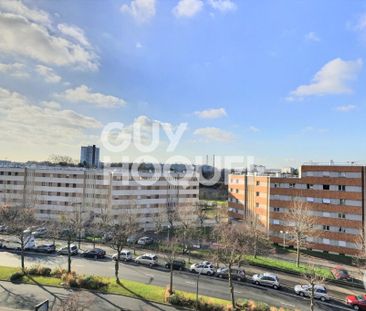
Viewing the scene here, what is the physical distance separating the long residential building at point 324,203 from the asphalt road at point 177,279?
67.4 ft

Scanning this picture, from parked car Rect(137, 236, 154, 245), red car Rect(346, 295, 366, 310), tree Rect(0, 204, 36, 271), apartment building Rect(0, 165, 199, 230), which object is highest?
apartment building Rect(0, 165, 199, 230)

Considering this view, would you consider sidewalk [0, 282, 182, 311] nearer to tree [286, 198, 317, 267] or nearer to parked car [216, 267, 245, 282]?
parked car [216, 267, 245, 282]

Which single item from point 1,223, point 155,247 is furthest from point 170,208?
point 1,223

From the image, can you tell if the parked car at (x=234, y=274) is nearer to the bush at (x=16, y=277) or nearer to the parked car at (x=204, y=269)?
the parked car at (x=204, y=269)

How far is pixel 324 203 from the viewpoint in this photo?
172 feet

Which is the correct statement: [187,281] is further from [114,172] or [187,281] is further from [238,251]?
[114,172]

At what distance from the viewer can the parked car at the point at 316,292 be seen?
102 feet

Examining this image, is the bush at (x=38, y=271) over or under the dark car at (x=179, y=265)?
over

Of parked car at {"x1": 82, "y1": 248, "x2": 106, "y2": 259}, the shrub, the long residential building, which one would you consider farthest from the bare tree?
the shrub

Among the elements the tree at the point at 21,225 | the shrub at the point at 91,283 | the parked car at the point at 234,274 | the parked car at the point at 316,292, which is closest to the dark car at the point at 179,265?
the parked car at the point at 234,274

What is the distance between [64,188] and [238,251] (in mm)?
48093

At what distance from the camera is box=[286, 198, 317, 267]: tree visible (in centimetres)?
4434

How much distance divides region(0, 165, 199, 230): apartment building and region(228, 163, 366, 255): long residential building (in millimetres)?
24256

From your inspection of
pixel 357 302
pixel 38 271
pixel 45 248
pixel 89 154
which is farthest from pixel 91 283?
pixel 89 154
